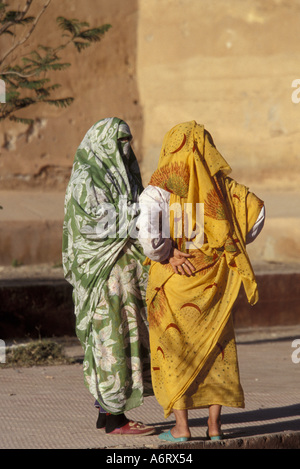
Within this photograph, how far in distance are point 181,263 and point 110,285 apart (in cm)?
47

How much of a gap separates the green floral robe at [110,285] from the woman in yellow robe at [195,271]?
0.23 m

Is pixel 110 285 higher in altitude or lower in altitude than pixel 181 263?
lower

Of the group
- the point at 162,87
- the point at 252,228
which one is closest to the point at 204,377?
the point at 252,228

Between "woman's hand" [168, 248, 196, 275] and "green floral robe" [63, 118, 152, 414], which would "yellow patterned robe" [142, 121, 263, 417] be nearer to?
"woman's hand" [168, 248, 196, 275]

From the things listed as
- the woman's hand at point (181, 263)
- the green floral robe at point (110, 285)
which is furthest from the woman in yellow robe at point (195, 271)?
the green floral robe at point (110, 285)

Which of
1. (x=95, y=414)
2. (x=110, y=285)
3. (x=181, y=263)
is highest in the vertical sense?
(x=181, y=263)

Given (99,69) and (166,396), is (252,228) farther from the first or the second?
(99,69)

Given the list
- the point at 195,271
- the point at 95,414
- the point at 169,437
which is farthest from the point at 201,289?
the point at 95,414

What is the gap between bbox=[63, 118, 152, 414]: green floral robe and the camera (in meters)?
4.45

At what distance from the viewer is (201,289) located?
166 inches

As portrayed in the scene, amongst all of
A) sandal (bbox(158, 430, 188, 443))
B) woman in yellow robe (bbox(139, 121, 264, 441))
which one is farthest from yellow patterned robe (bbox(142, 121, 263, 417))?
sandal (bbox(158, 430, 188, 443))

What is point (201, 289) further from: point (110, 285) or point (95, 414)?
point (95, 414)

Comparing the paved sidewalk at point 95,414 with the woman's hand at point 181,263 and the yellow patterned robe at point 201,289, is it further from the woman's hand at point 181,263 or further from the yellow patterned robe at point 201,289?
the woman's hand at point 181,263

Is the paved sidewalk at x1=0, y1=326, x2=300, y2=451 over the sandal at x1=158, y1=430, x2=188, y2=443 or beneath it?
beneath
